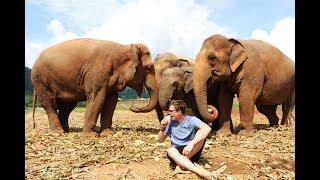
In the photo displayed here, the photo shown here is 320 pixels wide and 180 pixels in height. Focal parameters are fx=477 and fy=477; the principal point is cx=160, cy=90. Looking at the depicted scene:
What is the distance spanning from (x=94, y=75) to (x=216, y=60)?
3320mm

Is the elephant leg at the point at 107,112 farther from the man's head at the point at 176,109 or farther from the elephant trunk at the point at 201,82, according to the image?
the man's head at the point at 176,109

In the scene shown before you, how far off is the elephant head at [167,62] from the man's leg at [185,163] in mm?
8425

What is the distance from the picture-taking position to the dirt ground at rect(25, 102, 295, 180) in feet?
24.5

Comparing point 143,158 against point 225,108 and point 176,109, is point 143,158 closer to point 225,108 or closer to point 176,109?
point 176,109

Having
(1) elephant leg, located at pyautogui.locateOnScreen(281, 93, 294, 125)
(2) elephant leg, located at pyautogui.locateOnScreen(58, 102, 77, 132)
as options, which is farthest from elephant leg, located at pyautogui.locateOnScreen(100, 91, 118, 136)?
(1) elephant leg, located at pyautogui.locateOnScreen(281, 93, 294, 125)

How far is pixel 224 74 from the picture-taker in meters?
12.3

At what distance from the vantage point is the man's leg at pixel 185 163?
709 centimetres

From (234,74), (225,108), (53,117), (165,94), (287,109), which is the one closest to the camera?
(234,74)

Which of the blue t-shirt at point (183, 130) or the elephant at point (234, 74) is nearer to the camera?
the blue t-shirt at point (183, 130)

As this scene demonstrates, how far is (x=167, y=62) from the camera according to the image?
53.0ft

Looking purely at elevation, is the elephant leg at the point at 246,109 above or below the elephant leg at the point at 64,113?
above

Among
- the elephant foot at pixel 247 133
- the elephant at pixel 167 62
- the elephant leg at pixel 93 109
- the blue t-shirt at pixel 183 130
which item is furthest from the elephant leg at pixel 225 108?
the blue t-shirt at pixel 183 130

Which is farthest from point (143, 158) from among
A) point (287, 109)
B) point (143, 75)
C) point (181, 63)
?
point (287, 109)
